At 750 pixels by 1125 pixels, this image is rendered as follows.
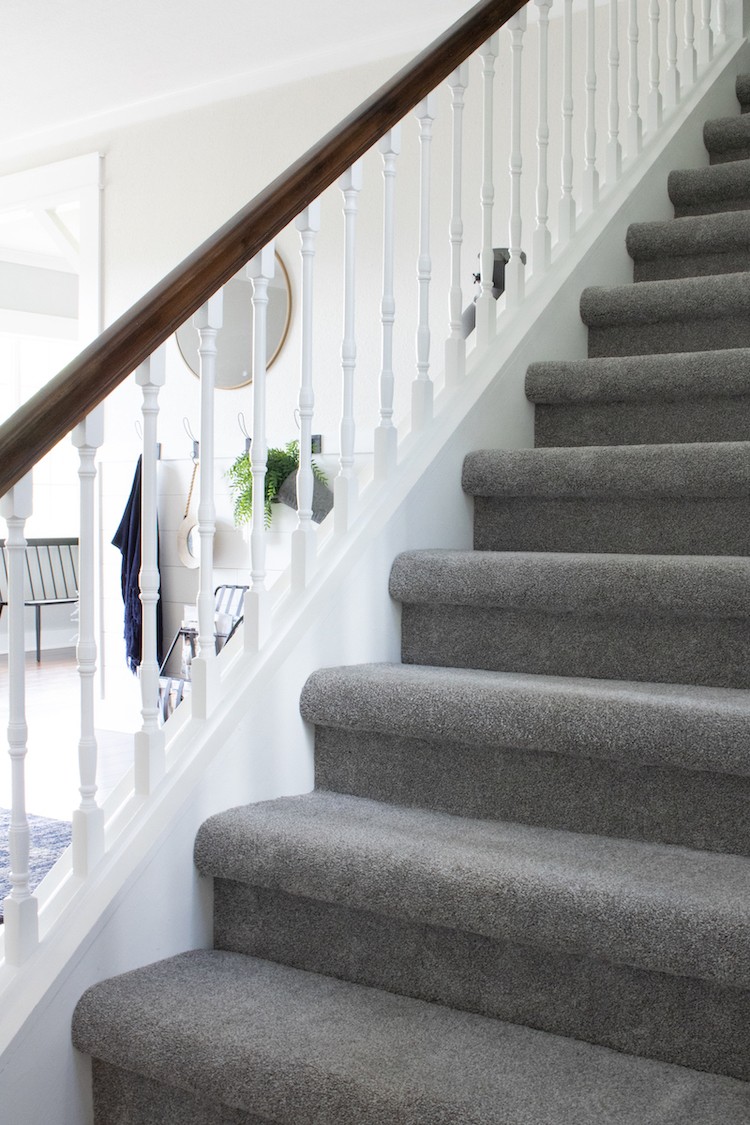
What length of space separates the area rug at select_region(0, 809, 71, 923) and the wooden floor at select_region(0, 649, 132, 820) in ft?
0.31

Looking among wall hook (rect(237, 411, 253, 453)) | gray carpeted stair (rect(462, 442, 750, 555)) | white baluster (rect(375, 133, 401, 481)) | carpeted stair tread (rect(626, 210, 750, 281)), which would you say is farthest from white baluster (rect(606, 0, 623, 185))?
wall hook (rect(237, 411, 253, 453))

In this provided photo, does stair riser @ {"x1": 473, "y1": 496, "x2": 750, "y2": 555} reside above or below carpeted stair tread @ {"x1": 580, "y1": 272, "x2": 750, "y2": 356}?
below

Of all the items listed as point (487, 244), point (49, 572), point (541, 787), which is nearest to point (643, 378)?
point (487, 244)

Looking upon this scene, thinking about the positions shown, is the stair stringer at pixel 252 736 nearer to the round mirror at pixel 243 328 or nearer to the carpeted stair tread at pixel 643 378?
the carpeted stair tread at pixel 643 378

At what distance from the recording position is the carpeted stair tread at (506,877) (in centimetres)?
137

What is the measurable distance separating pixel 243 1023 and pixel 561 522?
4.11ft

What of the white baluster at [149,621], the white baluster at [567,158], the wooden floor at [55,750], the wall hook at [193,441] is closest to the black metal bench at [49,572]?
the wooden floor at [55,750]

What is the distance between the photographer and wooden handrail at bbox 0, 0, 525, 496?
5.10 feet

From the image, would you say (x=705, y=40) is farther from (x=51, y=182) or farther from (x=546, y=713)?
(x=51, y=182)

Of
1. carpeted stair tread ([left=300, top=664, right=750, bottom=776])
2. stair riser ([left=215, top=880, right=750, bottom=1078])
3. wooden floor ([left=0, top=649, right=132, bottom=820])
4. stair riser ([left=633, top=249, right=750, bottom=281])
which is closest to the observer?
stair riser ([left=215, top=880, right=750, bottom=1078])

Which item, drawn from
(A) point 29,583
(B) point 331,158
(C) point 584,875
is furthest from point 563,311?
(A) point 29,583

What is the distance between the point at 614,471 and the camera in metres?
2.22

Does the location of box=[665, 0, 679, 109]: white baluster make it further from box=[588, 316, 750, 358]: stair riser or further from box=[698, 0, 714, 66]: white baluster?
box=[588, 316, 750, 358]: stair riser

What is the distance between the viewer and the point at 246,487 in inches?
198
